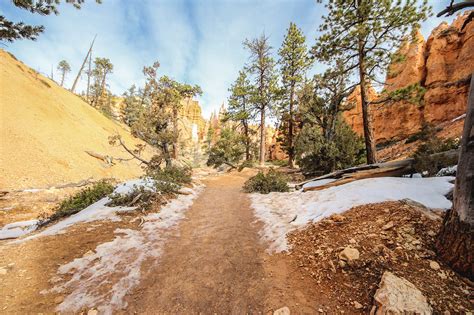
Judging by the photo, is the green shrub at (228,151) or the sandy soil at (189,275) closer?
the sandy soil at (189,275)

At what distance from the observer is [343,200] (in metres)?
5.10

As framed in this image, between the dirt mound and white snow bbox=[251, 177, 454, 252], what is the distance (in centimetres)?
41

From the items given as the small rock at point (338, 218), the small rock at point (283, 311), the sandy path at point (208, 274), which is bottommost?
the small rock at point (283, 311)

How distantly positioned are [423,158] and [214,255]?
7330 millimetres

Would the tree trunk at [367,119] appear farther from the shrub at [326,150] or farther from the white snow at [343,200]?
the white snow at [343,200]

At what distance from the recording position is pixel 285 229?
15.7 feet

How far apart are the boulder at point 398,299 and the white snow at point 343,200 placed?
1.81m

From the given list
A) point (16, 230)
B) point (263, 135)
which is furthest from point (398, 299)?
point (263, 135)

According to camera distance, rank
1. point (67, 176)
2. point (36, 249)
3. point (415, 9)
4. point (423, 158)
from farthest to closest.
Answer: point (67, 176)
point (415, 9)
point (423, 158)
point (36, 249)

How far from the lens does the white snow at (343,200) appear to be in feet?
13.7

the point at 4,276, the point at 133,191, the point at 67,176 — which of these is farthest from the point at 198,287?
the point at 67,176

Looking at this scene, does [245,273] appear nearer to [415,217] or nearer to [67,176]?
[415,217]

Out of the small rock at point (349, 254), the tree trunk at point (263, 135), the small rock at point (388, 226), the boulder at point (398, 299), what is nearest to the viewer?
the boulder at point (398, 299)

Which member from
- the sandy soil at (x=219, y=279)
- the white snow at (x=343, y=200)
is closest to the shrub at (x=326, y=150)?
the white snow at (x=343, y=200)
